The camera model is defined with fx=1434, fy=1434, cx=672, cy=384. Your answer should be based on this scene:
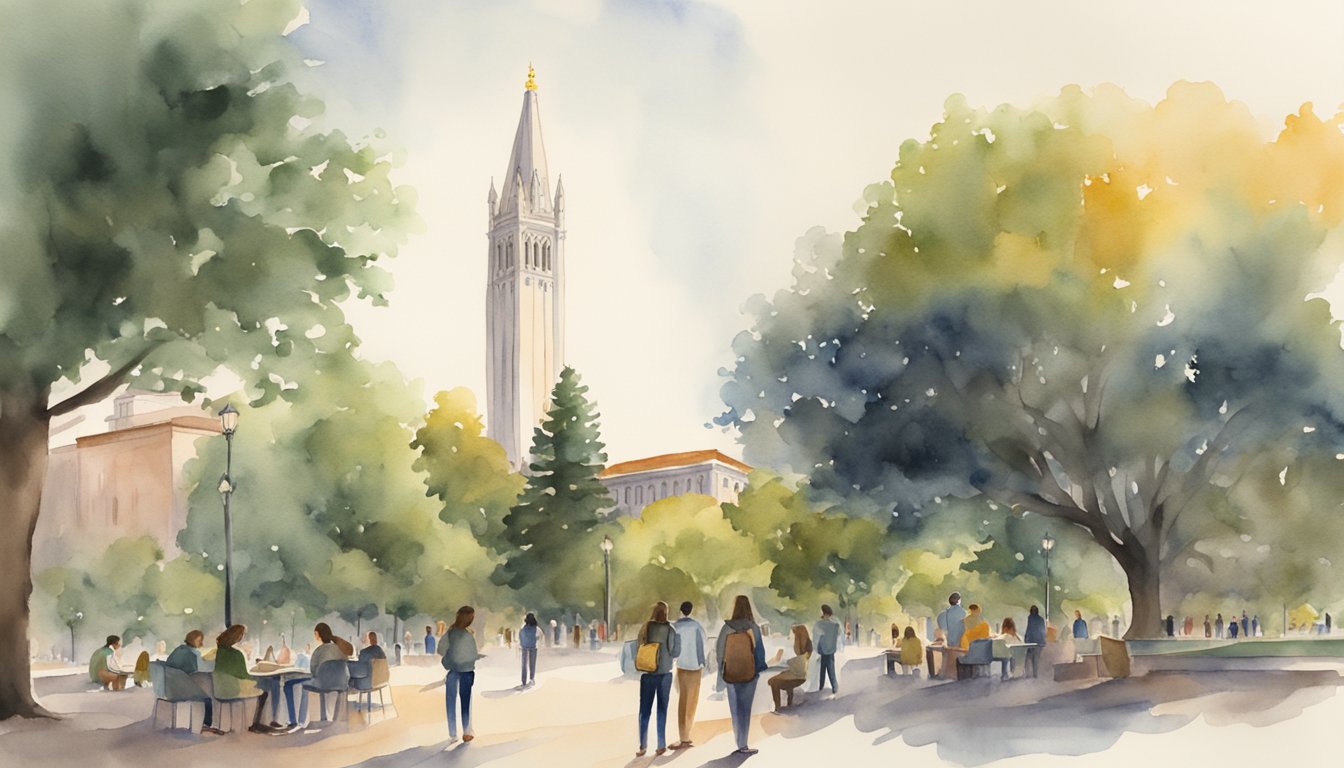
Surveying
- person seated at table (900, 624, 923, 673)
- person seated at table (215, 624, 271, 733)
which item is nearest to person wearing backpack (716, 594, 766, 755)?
person seated at table (215, 624, 271, 733)

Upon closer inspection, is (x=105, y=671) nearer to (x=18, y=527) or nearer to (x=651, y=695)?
(x=18, y=527)

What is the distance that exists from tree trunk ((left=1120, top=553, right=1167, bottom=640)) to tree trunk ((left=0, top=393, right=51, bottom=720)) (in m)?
10.9

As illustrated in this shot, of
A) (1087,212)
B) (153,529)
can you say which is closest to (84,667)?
(153,529)

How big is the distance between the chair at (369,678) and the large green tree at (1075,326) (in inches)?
162

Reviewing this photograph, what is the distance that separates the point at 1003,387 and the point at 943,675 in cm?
335

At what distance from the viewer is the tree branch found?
1289 centimetres

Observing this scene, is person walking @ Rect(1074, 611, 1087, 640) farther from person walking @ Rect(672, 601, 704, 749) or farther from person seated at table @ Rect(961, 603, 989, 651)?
person walking @ Rect(672, 601, 704, 749)

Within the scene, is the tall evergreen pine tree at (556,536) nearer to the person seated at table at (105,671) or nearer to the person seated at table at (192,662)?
the person seated at table at (105,671)

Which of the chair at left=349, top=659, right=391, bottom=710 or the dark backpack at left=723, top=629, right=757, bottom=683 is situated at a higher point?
the dark backpack at left=723, top=629, right=757, bottom=683

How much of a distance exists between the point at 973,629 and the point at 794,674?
2.92 metres

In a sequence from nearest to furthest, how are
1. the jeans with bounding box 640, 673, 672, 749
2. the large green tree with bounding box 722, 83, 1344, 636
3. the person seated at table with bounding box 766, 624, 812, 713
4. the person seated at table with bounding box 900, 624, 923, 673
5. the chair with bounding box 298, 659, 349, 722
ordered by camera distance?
the jeans with bounding box 640, 673, 672, 749 → the chair with bounding box 298, 659, 349, 722 → the person seated at table with bounding box 766, 624, 812, 713 → the large green tree with bounding box 722, 83, 1344, 636 → the person seated at table with bounding box 900, 624, 923, 673

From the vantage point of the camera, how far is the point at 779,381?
14.7m

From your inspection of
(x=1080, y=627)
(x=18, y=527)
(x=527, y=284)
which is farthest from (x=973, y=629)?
(x=18, y=527)

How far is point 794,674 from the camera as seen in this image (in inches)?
537
